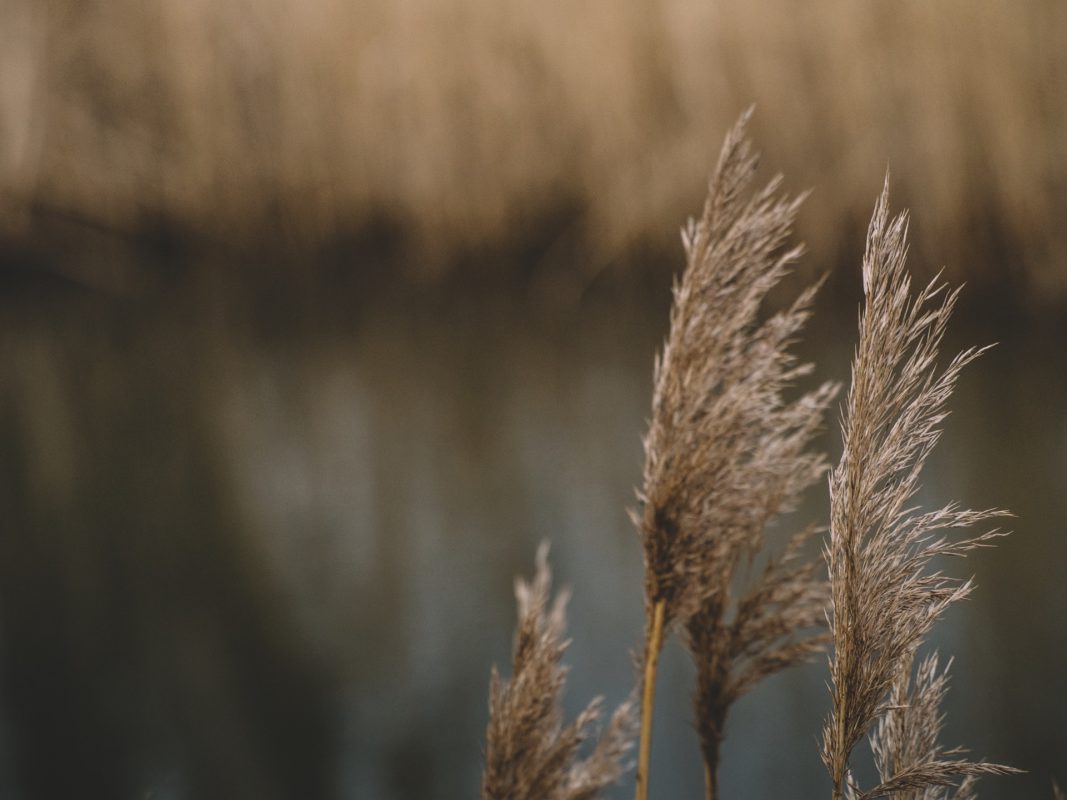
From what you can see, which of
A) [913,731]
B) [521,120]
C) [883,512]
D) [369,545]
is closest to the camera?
[883,512]

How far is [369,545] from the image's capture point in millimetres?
4637

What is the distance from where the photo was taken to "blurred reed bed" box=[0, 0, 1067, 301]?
4.41 m

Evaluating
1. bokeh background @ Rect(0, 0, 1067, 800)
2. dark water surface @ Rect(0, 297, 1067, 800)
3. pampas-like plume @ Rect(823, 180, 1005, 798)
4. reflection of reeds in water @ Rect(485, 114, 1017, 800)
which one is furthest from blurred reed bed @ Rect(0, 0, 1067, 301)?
pampas-like plume @ Rect(823, 180, 1005, 798)

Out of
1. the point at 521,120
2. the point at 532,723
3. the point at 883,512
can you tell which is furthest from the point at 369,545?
the point at 883,512

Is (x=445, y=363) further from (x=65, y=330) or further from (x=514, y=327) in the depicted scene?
(x=65, y=330)

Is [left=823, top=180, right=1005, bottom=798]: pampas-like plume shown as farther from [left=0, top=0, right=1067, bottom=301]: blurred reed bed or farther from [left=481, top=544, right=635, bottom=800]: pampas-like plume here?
[left=0, top=0, right=1067, bottom=301]: blurred reed bed

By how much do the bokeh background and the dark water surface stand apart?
18 mm

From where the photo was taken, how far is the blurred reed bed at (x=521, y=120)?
4.41m

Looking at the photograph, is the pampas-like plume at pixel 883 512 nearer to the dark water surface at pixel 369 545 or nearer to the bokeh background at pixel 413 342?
the dark water surface at pixel 369 545

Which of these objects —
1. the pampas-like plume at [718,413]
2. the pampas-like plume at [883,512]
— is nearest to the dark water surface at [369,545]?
the pampas-like plume at [718,413]

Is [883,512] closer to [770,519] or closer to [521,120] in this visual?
[770,519]

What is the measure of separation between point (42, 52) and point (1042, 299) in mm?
5394

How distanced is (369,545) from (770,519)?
3.47 metres

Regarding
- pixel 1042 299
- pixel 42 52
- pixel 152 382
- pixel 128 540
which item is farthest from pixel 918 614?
pixel 42 52
